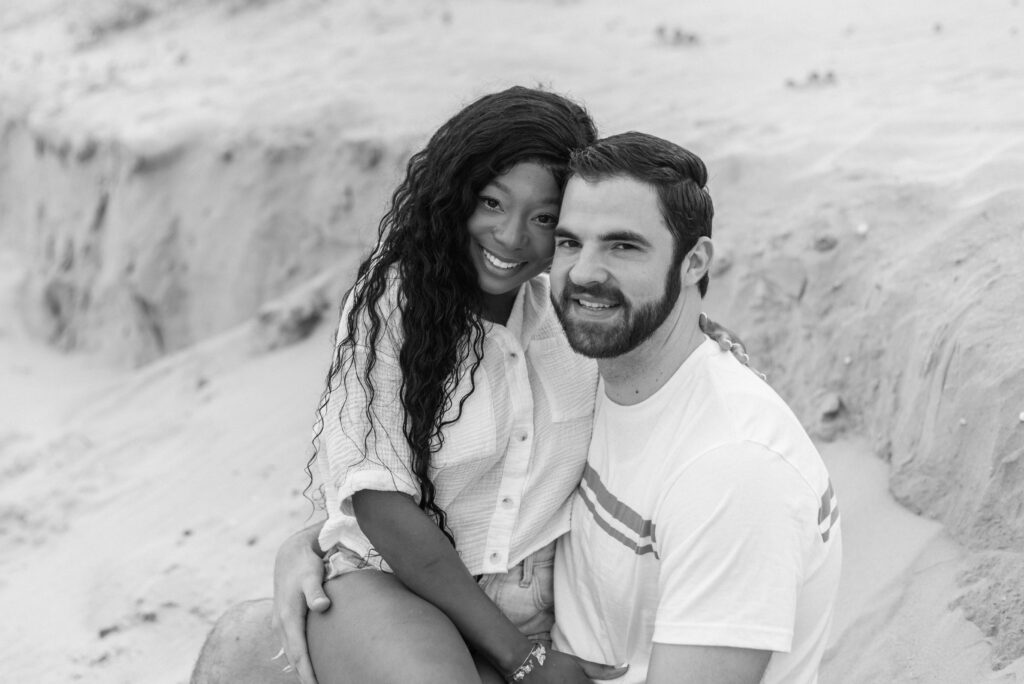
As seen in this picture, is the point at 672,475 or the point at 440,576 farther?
the point at 440,576

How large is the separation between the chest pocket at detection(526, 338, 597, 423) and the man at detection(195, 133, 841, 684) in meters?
0.05

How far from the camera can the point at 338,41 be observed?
9828 mm

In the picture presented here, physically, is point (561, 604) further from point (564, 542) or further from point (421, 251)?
point (421, 251)

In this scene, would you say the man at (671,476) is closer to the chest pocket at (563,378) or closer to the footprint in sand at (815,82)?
the chest pocket at (563,378)

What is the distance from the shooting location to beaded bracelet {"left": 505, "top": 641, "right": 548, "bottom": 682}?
2.54 meters

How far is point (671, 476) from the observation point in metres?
2.30

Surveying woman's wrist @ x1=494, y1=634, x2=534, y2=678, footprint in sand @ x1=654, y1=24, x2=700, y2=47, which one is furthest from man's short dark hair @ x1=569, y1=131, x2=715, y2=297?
footprint in sand @ x1=654, y1=24, x2=700, y2=47

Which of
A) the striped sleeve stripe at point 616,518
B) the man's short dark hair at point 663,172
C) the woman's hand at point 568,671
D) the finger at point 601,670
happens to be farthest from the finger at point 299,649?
the man's short dark hair at point 663,172

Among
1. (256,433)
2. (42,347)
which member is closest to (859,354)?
(256,433)

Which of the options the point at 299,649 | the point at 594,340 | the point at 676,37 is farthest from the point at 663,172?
the point at 676,37

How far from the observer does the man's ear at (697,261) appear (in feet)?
8.38

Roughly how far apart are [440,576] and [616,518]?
43cm

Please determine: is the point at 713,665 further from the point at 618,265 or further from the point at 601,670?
the point at 618,265

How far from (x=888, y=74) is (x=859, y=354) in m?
2.90
